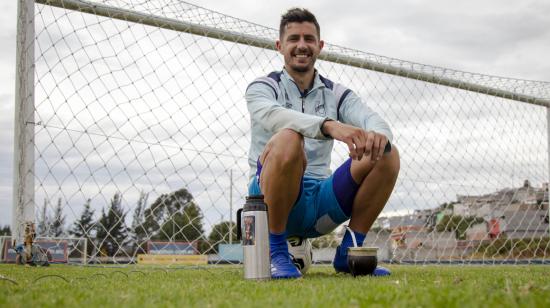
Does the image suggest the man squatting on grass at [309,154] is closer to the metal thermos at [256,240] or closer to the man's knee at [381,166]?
the man's knee at [381,166]

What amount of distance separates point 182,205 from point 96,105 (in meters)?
1.29

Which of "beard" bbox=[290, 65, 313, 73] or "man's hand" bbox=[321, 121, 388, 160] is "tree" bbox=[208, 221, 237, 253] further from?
"man's hand" bbox=[321, 121, 388, 160]

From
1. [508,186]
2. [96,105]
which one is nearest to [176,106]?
[96,105]

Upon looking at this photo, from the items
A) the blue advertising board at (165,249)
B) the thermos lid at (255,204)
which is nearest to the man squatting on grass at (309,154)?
the thermos lid at (255,204)

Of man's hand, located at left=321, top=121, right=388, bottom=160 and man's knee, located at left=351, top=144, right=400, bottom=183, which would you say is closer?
man's hand, located at left=321, top=121, right=388, bottom=160

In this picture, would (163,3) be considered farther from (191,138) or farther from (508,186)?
(508,186)

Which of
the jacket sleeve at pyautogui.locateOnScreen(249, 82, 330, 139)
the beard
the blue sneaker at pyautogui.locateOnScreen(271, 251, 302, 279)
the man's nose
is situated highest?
the man's nose

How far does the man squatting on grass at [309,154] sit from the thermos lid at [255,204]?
0.11 m

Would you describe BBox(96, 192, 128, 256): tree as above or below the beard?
below

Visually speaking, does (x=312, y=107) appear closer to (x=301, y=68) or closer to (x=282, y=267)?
(x=301, y=68)

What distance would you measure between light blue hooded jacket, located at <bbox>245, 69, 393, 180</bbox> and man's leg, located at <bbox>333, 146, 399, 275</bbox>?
0.14 metres

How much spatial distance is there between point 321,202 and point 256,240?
1.91ft

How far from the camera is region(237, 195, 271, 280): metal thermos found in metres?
2.07

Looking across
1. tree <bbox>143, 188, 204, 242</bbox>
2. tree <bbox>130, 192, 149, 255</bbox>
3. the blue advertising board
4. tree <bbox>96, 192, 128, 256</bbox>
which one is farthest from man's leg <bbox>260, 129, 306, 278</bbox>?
the blue advertising board
